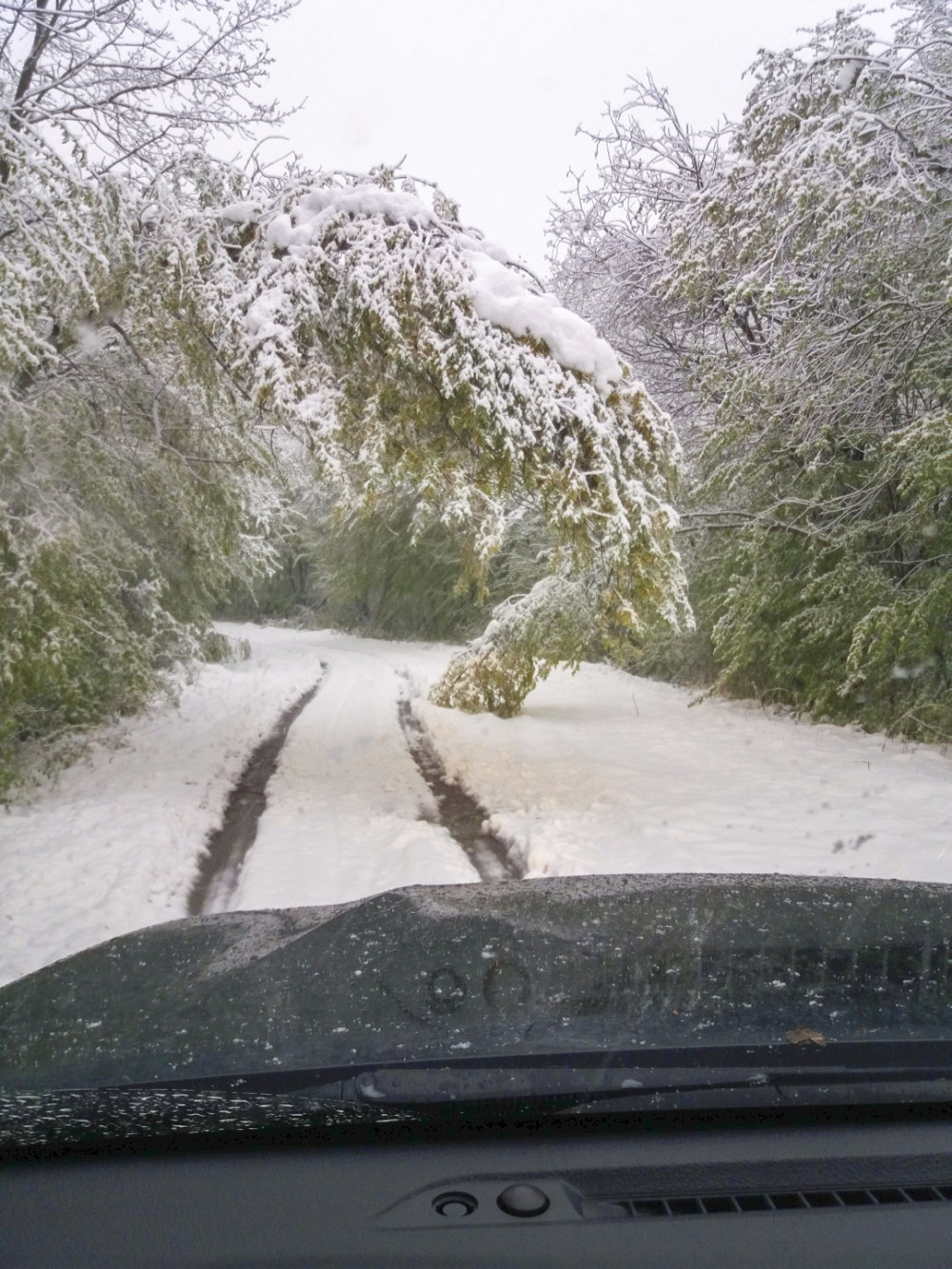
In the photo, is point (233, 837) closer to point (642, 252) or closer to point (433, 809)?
point (433, 809)

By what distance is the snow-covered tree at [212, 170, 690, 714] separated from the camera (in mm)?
7723

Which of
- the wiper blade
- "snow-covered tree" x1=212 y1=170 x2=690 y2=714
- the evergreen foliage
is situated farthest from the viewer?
the evergreen foliage

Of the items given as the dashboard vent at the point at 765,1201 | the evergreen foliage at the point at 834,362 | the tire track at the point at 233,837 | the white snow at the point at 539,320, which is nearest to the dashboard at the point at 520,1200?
the dashboard vent at the point at 765,1201

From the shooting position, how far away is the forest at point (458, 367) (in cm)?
781

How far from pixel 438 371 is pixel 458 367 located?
0.19m

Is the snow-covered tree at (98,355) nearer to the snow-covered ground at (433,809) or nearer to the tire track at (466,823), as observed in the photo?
the snow-covered ground at (433,809)

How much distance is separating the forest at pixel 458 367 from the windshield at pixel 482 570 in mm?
53

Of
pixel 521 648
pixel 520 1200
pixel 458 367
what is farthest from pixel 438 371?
pixel 521 648

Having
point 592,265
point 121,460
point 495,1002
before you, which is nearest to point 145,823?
point 121,460

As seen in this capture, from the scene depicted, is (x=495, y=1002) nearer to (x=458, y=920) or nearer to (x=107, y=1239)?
(x=458, y=920)

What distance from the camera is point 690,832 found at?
7.62 m

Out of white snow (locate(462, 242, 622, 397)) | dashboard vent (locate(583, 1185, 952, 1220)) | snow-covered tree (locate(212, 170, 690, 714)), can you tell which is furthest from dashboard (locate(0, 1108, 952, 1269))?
white snow (locate(462, 242, 622, 397))

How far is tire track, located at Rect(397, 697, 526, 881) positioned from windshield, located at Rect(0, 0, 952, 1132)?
61 millimetres

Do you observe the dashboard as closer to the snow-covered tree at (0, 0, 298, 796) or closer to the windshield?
the windshield
